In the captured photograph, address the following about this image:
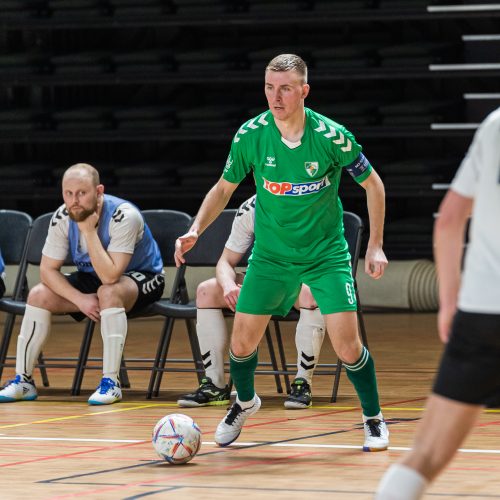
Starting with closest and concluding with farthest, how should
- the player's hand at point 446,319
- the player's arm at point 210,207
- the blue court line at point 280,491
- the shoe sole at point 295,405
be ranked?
1. the player's hand at point 446,319
2. the blue court line at point 280,491
3. the player's arm at point 210,207
4. the shoe sole at point 295,405

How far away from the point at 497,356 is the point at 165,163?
9.64 metres

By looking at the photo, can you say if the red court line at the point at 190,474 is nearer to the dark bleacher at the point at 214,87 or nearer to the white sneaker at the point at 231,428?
the white sneaker at the point at 231,428

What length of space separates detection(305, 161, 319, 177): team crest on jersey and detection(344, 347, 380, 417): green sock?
75cm

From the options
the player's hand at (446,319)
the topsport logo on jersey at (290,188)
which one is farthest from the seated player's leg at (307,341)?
the player's hand at (446,319)

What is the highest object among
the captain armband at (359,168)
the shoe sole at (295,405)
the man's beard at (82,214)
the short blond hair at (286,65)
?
the short blond hair at (286,65)

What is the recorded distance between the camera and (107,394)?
6734mm

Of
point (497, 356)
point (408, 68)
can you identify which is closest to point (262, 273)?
point (497, 356)

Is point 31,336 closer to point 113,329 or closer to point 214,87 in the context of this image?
point 113,329

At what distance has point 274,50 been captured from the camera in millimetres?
12016

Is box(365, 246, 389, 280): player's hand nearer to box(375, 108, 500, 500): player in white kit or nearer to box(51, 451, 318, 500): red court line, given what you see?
box(51, 451, 318, 500): red court line

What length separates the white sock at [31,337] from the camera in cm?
695

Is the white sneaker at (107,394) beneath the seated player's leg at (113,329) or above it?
beneath

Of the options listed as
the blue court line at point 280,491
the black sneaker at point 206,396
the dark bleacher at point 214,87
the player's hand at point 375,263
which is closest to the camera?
the blue court line at point 280,491

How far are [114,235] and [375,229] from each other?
212cm
